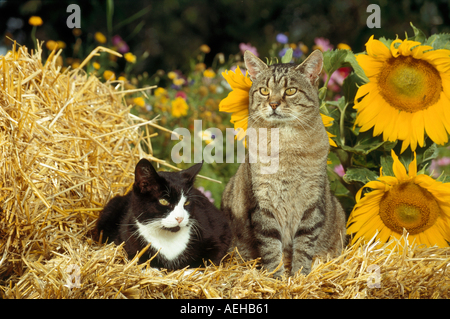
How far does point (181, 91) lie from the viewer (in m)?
4.04

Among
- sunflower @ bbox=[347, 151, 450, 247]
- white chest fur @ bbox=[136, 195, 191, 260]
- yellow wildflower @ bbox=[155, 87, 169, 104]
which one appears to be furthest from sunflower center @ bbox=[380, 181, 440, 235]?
yellow wildflower @ bbox=[155, 87, 169, 104]

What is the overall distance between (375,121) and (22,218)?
168 centimetres

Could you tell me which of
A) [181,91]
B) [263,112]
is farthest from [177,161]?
[263,112]

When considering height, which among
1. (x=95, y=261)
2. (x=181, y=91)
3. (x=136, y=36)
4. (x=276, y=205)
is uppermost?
(x=136, y=36)

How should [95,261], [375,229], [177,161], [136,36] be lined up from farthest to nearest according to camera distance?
[136,36] → [177,161] → [375,229] → [95,261]

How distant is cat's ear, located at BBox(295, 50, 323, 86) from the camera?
191 centimetres

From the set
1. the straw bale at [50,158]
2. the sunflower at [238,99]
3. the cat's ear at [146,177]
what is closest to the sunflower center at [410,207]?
the sunflower at [238,99]

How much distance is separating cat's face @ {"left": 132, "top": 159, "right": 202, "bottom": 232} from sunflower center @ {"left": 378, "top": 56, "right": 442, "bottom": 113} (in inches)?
43.2

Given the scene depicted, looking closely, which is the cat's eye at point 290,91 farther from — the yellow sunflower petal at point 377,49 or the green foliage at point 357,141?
the yellow sunflower petal at point 377,49

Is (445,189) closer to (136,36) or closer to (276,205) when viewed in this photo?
(276,205)

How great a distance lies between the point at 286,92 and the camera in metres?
1.96

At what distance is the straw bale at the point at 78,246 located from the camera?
1.61 metres
